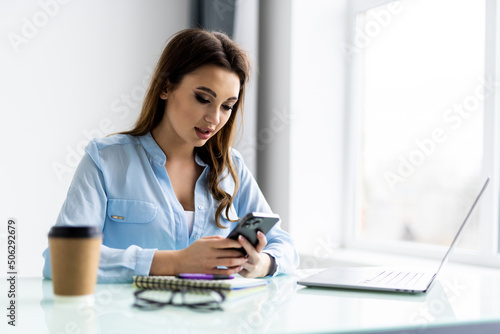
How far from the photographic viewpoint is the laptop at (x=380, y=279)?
109cm

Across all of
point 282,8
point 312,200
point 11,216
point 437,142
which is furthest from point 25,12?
point 437,142

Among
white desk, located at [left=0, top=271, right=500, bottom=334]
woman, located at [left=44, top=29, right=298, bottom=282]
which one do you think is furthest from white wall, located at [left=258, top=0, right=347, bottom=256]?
white desk, located at [left=0, top=271, right=500, bottom=334]

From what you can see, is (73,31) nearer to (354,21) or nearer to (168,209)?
(354,21)

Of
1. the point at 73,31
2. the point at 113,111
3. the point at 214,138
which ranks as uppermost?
the point at 73,31

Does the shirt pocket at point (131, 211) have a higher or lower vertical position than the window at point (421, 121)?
lower

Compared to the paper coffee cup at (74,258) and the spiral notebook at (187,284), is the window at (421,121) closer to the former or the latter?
the spiral notebook at (187,284)

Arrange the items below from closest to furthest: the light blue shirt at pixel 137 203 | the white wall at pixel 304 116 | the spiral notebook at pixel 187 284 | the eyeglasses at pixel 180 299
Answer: the eyeglasses at pixel 180 299, the spiral notebook at pixel 187 284, the light blue shirt at pixel 137 203, the white wall at pixel 304 116

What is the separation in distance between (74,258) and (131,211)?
2.06ft

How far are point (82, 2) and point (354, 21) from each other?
147 centimetres

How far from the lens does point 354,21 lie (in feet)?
9.73

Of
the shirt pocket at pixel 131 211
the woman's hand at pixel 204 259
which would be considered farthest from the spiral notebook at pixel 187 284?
the shirt pocket at pixel 131 211

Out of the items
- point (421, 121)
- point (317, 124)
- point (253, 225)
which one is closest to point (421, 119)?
point (421, 121)

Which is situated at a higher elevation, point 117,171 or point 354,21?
point 354,21

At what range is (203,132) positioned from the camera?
62.8 inches
